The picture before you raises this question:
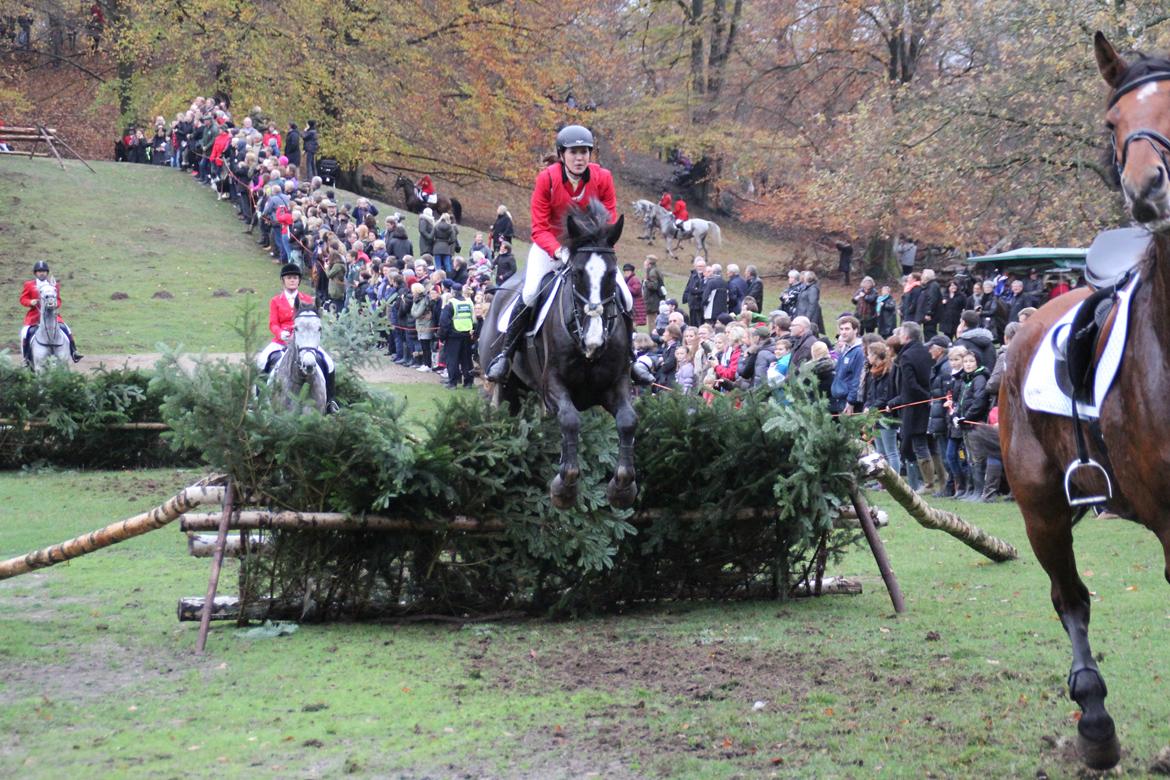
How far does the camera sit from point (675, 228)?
4706cm

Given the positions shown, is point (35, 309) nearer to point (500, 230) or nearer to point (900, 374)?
point (500, 230)

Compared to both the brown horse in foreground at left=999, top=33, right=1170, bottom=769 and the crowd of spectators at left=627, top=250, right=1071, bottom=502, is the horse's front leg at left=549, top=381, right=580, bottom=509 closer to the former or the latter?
the crowd of spectators at left=627, top=250, right=1071, bottom=502

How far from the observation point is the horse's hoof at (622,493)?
32.3ft

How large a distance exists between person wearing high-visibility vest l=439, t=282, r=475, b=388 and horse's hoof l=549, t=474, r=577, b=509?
17.6 metres

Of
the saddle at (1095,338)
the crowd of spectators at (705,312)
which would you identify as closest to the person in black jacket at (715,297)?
the crowd of spectators at (705,312)

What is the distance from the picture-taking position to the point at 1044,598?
1080 cm

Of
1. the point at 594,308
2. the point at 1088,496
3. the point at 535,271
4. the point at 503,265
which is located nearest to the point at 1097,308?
the point at 1088,496

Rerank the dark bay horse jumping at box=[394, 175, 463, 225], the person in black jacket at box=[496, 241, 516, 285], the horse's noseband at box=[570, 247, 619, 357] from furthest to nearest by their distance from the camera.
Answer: the dark bay horse jumping at box=[394, 175, 463, 225] < the person in black jacket at box=[496, 241, 516, 285] < the horse's noseband at box=[570, 247, 619, 357]

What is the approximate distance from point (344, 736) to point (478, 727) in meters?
0.78

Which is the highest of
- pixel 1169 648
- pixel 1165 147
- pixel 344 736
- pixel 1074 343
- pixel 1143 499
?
pixel 1165 147

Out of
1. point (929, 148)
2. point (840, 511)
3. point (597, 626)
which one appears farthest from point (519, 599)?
point (929, 148)

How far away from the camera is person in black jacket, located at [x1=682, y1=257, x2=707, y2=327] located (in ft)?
99.0

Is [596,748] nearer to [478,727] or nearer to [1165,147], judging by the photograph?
[478,727]

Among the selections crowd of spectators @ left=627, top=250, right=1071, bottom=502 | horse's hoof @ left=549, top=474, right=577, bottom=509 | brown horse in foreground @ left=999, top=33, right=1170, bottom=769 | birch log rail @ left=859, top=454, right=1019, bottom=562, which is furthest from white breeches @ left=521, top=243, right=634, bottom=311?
brown horse in foreground @ left=999, top=33, right=1170, bottom=769
